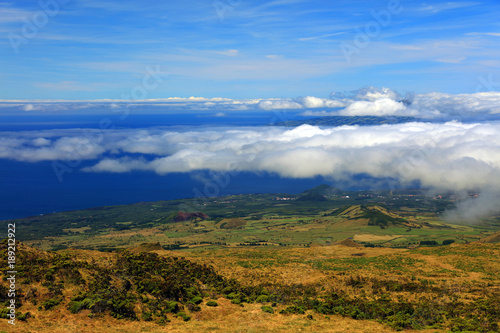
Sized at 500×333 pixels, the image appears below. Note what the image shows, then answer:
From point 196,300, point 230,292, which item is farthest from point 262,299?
point 196,300

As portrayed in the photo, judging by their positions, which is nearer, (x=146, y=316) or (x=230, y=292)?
(x=146, y=316)

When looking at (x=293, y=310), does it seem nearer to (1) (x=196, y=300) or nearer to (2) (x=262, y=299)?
(2) (x=262, y=299)

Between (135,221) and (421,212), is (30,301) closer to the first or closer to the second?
(135,221)

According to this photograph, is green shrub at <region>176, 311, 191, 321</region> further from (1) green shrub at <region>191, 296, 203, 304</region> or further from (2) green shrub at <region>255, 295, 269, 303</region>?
(2) green shrub at <region>255, 295, 269, 303</region>

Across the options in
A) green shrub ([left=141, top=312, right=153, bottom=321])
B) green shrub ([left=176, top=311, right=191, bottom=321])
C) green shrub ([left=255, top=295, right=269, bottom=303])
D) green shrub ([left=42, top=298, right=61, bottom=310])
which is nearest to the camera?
green shrub ([left=42, top=298, right=61, bottom=310])

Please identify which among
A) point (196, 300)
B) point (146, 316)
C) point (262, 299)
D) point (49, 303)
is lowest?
point (262, 299)

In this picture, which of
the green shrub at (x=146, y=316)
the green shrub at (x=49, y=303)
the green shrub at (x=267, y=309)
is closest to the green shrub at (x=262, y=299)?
the green shrub at (x=267, y=309)

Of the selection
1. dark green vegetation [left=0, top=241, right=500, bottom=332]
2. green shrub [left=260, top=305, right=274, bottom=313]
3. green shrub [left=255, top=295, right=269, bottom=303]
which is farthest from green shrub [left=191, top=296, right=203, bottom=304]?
green shrub [left=260, top=305, right=274, bottom=313]

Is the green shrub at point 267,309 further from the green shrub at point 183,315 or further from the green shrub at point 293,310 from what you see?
the green shrub at point 183,315

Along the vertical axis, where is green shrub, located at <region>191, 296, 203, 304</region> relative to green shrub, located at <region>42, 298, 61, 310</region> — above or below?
below

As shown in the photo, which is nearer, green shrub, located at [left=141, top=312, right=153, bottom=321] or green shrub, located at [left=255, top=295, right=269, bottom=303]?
green shrub, located at [left=141, top=312, right=153, bottom=321]
